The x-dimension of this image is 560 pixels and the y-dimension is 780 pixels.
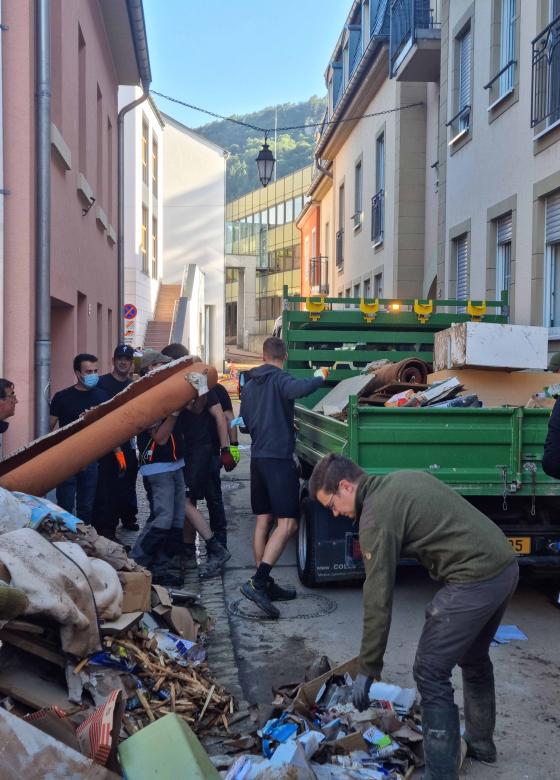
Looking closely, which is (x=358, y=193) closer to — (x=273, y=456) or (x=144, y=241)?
(x=144, y=241)

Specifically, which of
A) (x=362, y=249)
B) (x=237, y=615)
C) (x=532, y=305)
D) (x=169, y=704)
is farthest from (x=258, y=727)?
(x=362, y=249)

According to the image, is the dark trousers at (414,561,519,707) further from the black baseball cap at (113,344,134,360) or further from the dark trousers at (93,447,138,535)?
the black baseball cap at (113,344,134,360)

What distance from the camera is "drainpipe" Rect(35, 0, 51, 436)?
7.48m

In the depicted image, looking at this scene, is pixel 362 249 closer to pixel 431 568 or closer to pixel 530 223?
pixel 530 223

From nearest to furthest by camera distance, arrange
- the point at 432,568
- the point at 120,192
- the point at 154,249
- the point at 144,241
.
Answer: the point at 432,568, the point at 120,192, the point at 144,241, the point at 154,249

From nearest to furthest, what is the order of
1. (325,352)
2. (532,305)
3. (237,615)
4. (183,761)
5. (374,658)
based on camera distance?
(183,761) → (374,658) → (237,615) → (325,352) → (532,305)

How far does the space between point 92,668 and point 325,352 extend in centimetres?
528

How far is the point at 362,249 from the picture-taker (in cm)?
2223

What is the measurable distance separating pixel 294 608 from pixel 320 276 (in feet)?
87.6

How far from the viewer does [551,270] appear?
393 inches

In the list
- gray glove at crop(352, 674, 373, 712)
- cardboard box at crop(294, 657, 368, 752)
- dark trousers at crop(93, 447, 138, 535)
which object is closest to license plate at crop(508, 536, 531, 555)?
cardboard box at crop(294, 657, 368, 752)

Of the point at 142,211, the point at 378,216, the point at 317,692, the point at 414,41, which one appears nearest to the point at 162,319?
the point at 142,211

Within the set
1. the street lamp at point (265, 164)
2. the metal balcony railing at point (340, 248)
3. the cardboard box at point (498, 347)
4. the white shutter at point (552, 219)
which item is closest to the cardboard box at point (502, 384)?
the cardboard box at point (498, 347)

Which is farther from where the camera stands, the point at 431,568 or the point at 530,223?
the point at 530,223
